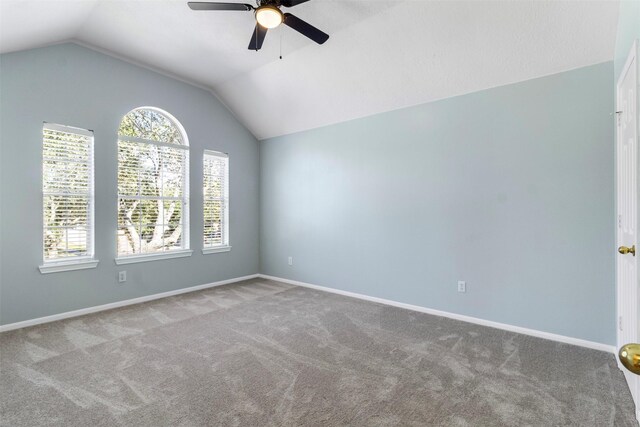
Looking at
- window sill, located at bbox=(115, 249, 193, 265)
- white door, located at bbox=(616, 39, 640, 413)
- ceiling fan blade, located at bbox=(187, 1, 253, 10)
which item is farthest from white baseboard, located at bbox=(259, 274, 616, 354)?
ceiling fan blade, located at bbox=(187, 1, 253, 10)

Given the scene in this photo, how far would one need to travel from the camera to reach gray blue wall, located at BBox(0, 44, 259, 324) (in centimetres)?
332

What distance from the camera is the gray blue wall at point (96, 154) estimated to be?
3316 mm

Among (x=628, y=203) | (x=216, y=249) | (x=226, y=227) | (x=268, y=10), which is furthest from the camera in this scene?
(x=226, y=227)

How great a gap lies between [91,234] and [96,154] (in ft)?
3.23

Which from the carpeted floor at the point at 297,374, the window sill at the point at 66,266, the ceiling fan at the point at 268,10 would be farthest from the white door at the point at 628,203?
the window sill at the point at 66,266

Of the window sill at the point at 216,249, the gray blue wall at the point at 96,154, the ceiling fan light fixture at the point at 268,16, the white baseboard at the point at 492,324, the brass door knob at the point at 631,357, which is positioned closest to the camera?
the brass door knob at the point at 631,357

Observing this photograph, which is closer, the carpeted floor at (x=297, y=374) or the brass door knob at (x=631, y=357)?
the brass door knob at (x=631, y=357)

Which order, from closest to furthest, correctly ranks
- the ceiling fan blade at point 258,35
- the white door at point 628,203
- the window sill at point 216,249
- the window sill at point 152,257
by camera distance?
the white door at point 628,203, the ceiling fan blade at point 258,35, the window sill at point 152,257, the window sill at point 216,249

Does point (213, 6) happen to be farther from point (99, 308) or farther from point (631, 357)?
point (99, 308)

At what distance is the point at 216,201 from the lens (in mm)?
5316

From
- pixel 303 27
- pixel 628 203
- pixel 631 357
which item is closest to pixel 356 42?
pixel 303 27

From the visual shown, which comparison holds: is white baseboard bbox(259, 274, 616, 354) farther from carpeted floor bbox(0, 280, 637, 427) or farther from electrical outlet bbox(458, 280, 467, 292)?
electrical outlet bbox(458, 280, 467, 292)

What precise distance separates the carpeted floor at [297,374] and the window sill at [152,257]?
0.76 metres

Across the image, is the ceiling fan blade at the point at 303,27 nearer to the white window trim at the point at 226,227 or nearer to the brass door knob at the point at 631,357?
the brass door knob at the point at 631,357
